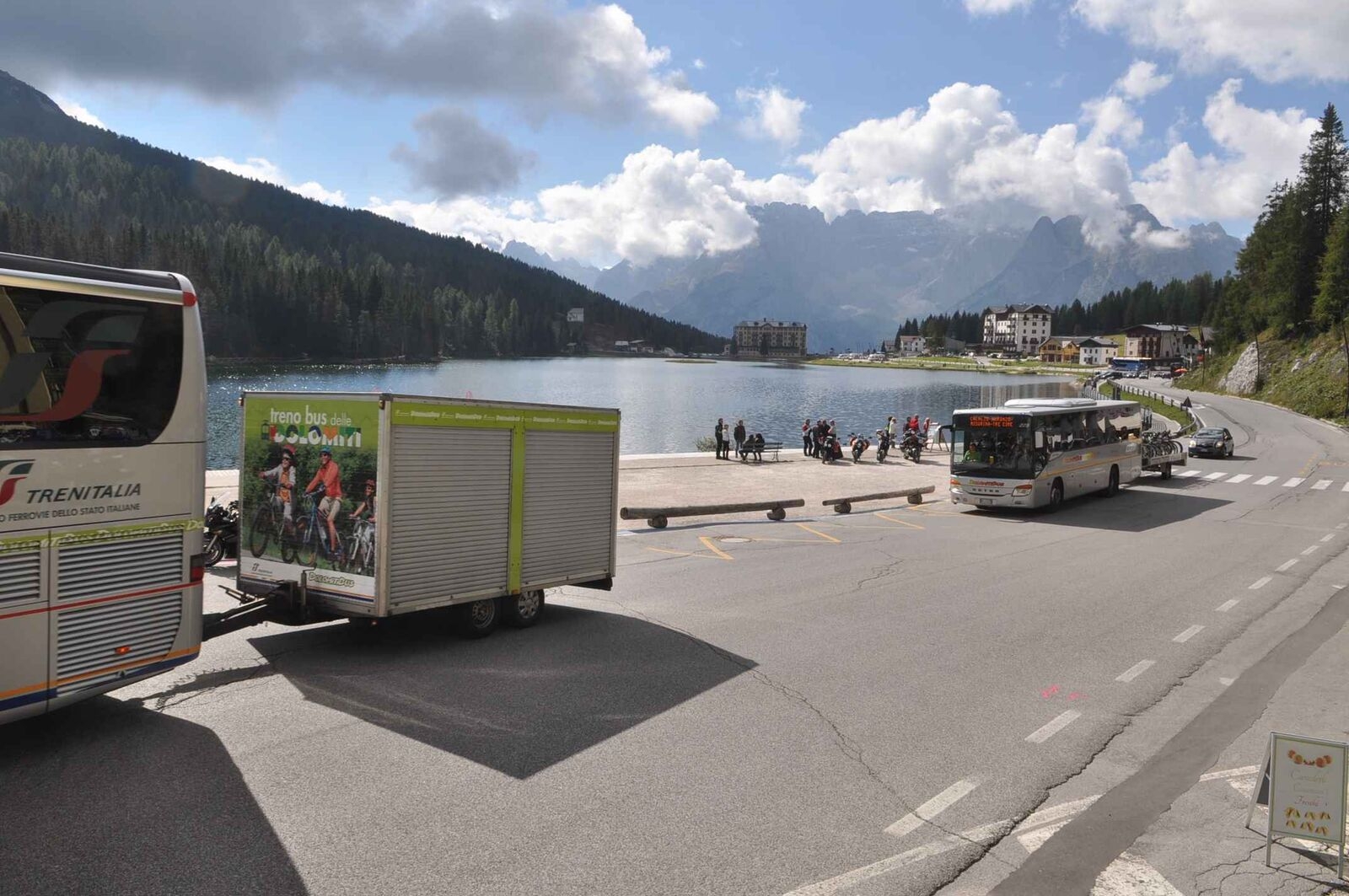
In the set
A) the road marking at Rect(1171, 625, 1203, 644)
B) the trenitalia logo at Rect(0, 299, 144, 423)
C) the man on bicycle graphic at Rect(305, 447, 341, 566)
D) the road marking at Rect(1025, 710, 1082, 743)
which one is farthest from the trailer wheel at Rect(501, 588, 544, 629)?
the road marking at Rect(1171, 625, 1203, 644)

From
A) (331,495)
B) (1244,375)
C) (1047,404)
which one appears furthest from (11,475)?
(1244,375)

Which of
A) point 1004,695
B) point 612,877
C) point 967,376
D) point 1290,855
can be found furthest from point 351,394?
point 967,376

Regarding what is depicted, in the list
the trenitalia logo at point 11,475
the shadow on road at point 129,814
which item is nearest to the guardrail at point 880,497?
the shadow on road at point 129,814

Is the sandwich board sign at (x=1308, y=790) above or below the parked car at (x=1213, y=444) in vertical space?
below

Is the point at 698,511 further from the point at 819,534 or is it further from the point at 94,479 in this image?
the point at 94,479

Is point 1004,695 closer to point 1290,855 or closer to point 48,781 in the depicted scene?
point 1290,855

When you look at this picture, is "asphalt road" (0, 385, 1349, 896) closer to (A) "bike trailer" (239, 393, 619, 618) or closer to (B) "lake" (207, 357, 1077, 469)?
(A) "bike trailer" (239, 393, 619, 618)

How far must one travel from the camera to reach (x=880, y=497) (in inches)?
996

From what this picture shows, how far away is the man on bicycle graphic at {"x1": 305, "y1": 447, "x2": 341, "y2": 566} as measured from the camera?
891 cm

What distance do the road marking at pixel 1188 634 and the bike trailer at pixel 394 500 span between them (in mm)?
8104

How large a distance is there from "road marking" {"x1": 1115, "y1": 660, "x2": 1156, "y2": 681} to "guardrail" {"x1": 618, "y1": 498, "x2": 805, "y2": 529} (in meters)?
11.3

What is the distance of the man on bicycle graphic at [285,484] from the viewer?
9242mm

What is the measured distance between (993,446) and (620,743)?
1998 cm

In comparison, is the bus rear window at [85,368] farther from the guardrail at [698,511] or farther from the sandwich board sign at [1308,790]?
the guardrail at [698,511]
